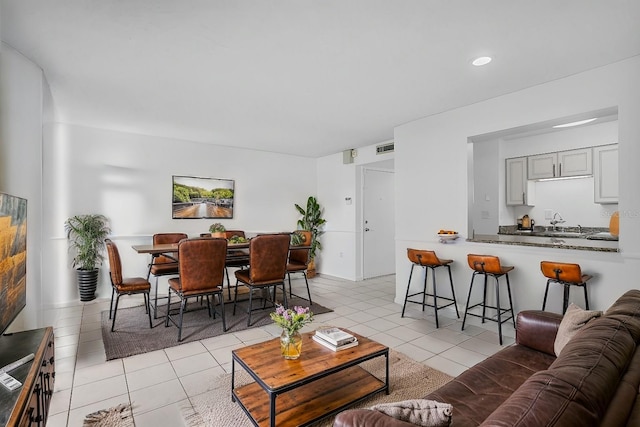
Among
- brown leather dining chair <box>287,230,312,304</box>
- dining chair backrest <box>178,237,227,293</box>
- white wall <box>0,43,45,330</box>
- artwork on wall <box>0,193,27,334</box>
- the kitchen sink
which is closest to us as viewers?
artwork on wall <box>0,193,27,334</box>

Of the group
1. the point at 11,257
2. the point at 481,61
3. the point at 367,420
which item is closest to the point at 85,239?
the point at 11,257

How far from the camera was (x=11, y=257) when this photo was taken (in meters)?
1.66

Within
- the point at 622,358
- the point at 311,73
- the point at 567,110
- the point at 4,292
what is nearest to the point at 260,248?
the point at 311,73

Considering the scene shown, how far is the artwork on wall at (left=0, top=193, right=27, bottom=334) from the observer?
1532 millimetres

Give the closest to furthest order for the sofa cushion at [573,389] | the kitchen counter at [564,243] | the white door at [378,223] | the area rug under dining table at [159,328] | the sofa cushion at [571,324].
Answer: the sofa cushion at [573,389]
the sofa cushion at [571,324]
the kitchen counter at [564,243]
the area rug under dining table at [159,328]
the white door at [378,223]

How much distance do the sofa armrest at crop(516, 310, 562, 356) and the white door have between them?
4.10 meters

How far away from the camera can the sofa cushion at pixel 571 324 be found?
1747 mm

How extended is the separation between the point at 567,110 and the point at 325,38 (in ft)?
7.79

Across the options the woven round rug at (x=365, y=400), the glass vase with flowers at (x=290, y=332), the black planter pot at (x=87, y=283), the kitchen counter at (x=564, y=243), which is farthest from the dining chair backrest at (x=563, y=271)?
the black planter pot at (x=87, y=283)

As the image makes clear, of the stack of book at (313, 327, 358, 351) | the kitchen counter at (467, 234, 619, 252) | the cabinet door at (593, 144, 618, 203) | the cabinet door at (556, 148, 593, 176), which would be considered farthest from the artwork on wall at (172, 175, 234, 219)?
the cabinet door at (593, 144, 618, 203)

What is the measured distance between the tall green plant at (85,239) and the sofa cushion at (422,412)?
4.86 m

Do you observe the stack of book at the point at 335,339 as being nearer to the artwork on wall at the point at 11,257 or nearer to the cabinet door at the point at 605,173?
the artwork on wall at the point at 11,257

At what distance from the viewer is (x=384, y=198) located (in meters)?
6.58

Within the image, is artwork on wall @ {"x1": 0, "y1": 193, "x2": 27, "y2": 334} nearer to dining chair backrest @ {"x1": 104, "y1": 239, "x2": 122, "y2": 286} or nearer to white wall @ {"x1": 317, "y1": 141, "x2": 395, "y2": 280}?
dining chair backrest @ {"x1": 104, "y1": 239, "x2": 122, "y2": 286}
